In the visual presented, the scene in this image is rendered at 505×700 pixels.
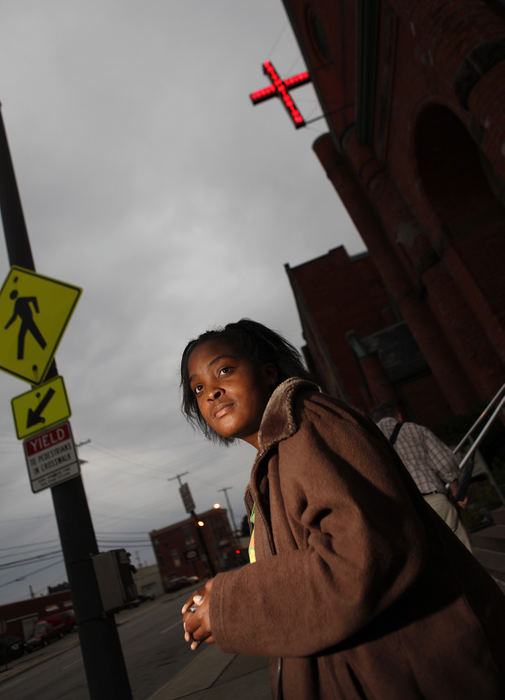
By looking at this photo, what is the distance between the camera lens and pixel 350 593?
0.87 m

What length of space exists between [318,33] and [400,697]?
584 inches

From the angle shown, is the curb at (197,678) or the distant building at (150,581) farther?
the distant building at (150,581)

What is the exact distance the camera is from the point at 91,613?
2594mm

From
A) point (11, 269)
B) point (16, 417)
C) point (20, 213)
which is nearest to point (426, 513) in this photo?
point (16, 417)

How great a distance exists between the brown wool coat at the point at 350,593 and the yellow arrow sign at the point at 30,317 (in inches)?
109

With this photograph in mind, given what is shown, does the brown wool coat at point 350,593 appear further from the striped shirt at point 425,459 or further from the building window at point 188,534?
the building window at point 188,534

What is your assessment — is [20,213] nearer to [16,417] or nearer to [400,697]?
[16,417]

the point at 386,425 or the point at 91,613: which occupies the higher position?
the point at 386,425

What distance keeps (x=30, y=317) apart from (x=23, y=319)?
0.06m

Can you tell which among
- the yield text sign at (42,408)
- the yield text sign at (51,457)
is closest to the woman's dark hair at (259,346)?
the yield text sign at (51,457)

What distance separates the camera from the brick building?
18.0ft

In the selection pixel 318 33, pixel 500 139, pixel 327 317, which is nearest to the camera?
pixel 500 139

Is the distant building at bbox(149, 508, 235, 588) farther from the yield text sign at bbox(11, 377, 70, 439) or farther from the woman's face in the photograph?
the woman's face

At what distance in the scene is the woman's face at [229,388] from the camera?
4.81 feet
